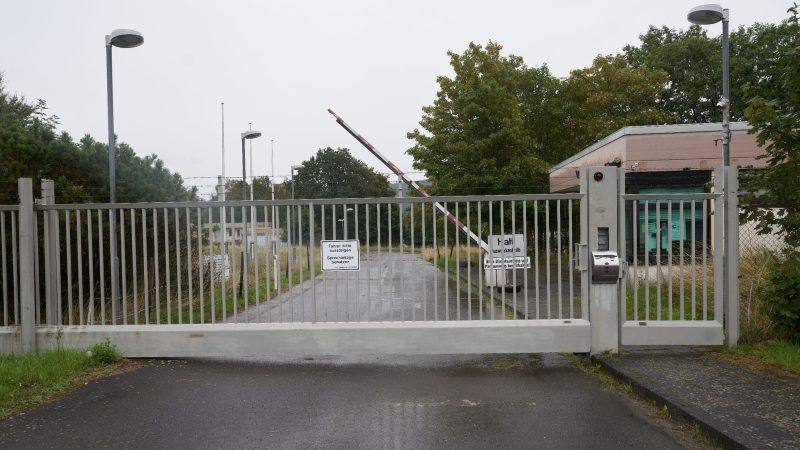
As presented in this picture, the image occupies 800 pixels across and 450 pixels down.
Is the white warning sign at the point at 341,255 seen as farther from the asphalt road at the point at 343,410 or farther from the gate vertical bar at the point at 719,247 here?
the gate vertical bar at the point at 719,247

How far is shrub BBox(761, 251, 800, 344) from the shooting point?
7152mm

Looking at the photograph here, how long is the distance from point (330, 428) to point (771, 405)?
3.50 m

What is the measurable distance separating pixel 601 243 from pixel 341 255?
9.35 ft

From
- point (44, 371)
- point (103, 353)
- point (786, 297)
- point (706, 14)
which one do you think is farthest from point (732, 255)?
point (44, 371)

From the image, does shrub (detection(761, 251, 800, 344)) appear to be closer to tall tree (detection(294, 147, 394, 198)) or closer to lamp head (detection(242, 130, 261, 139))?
lamp head (detection(242, 130, 261, 139))

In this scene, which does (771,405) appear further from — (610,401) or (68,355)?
(68,355)

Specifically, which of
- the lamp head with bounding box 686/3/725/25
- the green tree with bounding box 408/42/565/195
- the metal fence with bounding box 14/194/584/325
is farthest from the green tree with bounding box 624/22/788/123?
the metal fence with bounding box 14/194/584/325

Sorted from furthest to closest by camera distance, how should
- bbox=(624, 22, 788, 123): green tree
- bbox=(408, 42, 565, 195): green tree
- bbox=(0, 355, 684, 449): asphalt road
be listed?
bbox=(624, 22, 788, 123): green tree → bbox=(408, 42, 565, 195): green tree → bbox=(0, 355, 684, 449): asphalt road

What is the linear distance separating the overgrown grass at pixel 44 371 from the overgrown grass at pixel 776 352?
6.90 m

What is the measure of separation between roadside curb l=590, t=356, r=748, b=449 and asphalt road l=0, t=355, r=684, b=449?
0.18 metres

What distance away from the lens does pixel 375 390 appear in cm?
635

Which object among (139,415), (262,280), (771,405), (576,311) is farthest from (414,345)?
(262,280)

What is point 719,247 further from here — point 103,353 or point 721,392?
point 103,353

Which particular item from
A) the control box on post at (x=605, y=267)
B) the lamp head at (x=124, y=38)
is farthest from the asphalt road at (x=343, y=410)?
the lamp head at (x=124, y=38)
